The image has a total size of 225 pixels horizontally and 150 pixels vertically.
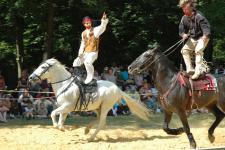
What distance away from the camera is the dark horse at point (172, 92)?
10.2m

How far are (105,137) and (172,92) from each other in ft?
9.35

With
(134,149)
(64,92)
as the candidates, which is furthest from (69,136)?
(134,149)

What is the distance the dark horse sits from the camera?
10.2 metres

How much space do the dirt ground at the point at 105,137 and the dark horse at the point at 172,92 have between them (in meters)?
0.70

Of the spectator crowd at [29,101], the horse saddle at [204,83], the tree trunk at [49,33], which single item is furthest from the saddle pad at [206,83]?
the tree trunk at [49,33]

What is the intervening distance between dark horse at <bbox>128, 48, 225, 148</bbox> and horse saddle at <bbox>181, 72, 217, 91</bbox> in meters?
0.08

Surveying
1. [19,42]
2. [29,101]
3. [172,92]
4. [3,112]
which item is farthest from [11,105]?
[172,92]

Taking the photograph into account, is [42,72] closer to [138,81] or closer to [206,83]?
[206,83]

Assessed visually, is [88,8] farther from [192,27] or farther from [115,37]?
[192,27]

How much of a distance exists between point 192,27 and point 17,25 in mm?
13915

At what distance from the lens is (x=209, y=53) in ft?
84.4

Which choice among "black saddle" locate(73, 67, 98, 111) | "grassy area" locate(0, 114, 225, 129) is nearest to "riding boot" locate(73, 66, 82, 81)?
"black saddle" locate(73, 67, 98, 111)

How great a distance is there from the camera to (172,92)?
10.3 metres

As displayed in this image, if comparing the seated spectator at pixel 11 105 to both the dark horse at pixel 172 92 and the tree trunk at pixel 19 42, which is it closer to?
the tree trunk at pixel 19 42
